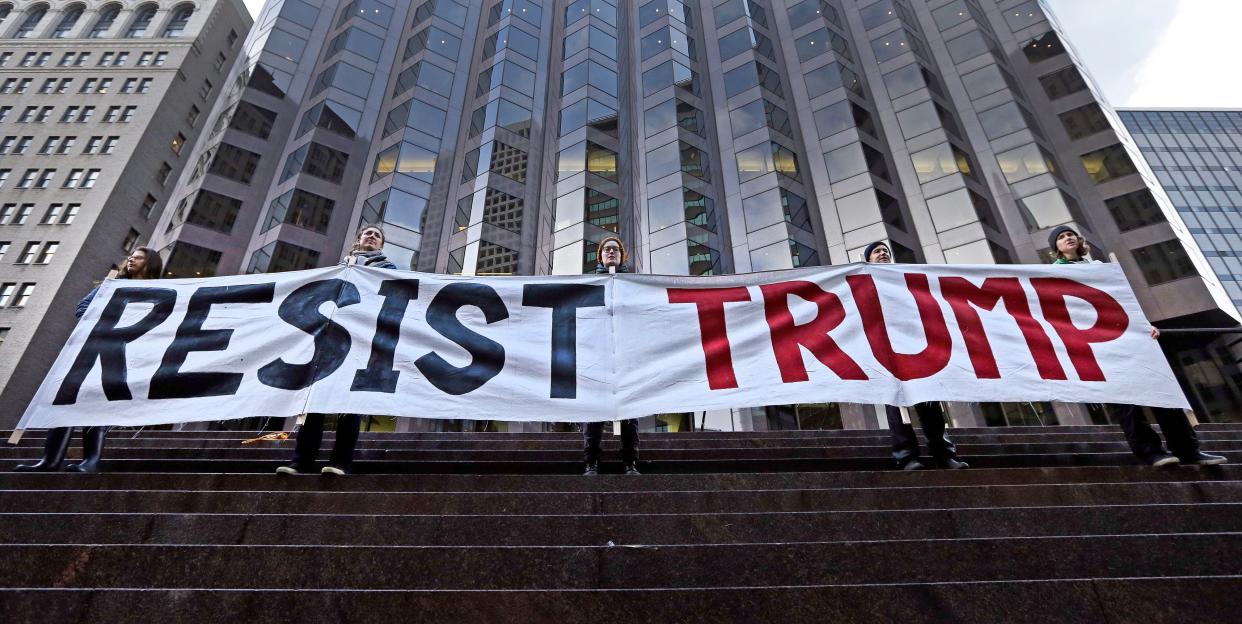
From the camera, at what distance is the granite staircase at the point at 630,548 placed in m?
2.68

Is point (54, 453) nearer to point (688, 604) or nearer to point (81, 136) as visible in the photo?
point (688, 604)

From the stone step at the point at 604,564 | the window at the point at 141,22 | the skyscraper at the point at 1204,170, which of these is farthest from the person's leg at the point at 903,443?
the skyscraper at the point at 1204,170

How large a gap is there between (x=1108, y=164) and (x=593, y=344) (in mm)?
34375

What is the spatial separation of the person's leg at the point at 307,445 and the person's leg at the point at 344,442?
0.16m

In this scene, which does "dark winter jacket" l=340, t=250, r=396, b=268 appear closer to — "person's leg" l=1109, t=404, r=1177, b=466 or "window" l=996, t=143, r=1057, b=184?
"person's leg" l=1109, t=404, r=1177, b=466

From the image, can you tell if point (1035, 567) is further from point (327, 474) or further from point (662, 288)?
point (327, 474)

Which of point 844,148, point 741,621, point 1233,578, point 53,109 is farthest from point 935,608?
point 53,109

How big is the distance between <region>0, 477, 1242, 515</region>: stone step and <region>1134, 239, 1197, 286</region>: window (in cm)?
2782

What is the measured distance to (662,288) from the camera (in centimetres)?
602

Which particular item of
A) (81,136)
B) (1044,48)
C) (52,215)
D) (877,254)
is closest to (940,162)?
(1044,48)

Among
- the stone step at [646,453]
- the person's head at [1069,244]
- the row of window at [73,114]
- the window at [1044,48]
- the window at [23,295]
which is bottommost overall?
the stone step at [646,453]

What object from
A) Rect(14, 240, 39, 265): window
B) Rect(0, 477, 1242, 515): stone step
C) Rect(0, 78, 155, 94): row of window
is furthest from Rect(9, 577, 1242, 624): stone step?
Rect(0, 78, 155, 94): row of window

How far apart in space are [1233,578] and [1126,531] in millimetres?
1341

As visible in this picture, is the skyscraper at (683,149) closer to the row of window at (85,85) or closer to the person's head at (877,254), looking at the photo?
the person's head at (877,254)
